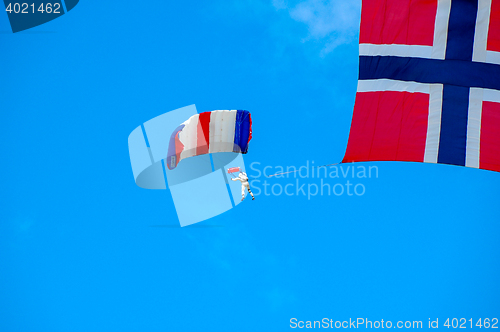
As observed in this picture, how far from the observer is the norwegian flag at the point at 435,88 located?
49.8 ft

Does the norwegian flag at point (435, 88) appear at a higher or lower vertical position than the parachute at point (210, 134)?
lower

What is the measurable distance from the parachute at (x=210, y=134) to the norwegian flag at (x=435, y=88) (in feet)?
24.9

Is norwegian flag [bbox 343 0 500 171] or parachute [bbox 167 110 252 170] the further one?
parachute [bbox 167 110 252 170]

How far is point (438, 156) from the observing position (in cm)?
1542

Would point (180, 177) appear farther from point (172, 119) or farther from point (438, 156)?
point (438, 156)

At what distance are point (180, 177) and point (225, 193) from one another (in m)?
2.72

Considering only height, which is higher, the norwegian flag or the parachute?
the parachute

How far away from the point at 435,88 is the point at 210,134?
971cm

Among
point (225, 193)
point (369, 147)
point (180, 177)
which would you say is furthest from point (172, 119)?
point (369, 147)

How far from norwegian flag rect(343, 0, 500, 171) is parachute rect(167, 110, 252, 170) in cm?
758

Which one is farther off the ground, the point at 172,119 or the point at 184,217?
the point at 172,119

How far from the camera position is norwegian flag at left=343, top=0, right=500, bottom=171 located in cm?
1516

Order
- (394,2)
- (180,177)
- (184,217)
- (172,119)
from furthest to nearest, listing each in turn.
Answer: (184,217)
(180,177)
(172,119)
(394,2)

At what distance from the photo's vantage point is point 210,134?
22.7m
